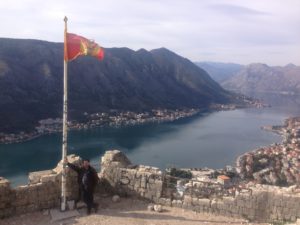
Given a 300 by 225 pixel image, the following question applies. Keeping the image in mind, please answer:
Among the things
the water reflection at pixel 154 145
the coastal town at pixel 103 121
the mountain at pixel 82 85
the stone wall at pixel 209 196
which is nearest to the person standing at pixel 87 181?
the stone wall at pixel 209 196

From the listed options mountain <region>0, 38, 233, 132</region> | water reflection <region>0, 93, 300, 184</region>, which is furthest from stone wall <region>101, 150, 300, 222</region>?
mountain <region>0, 38, 233, 132</region>

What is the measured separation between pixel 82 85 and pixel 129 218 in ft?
336

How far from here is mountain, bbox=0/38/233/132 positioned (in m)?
90.5

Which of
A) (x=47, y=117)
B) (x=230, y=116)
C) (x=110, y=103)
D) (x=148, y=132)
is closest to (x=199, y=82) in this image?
(x=230, y=116)

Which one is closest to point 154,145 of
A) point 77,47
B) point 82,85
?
point 82,85

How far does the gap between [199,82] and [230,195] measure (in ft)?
560

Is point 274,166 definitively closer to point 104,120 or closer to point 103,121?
point 103,121

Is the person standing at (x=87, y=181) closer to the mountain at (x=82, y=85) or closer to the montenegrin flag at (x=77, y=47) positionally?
the montenegrin flag at (x=77, y=47)

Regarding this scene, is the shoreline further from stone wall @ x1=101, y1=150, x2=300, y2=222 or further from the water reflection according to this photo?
stone wall @ x1=101, y1=150, x2=300, y2=222

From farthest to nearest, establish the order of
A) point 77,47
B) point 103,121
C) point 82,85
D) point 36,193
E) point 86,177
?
point 82,85, point 103,121, point 86,177, point 77,47, point 36,193

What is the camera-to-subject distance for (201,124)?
4574 inches

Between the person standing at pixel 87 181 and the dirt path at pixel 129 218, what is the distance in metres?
0.28

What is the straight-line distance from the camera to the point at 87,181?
1202 cm

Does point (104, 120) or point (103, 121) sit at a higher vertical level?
point (104, 120)
